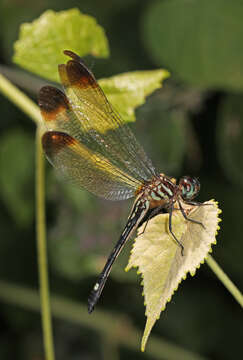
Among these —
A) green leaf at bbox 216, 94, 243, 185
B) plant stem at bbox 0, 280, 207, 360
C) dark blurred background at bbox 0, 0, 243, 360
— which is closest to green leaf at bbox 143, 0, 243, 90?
dark blurred background at bbox 0, 0, 243, 360

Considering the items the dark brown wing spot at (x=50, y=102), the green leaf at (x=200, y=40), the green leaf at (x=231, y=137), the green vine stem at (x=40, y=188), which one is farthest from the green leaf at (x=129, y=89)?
the green leaf at (x=231, y=137)

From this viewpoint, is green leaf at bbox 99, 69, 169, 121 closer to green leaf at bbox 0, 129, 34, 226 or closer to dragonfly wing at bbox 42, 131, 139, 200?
dragonfly wing at bbox 42, 131, 139, 200

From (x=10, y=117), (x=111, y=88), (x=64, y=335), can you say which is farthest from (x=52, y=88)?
(x=64, y=335)

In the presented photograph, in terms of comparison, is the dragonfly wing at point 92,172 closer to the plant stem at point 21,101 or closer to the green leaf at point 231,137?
the plant stem at point 21,101

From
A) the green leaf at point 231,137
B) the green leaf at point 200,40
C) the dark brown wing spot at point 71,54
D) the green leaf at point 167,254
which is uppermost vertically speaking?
the green leaf at point 200,40

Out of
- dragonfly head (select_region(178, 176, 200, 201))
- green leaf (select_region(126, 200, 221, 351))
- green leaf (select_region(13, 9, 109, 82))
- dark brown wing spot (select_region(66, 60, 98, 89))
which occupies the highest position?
green leaf (select_region(13, 9, 109, 82))

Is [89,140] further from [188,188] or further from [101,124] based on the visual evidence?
[188,188]
